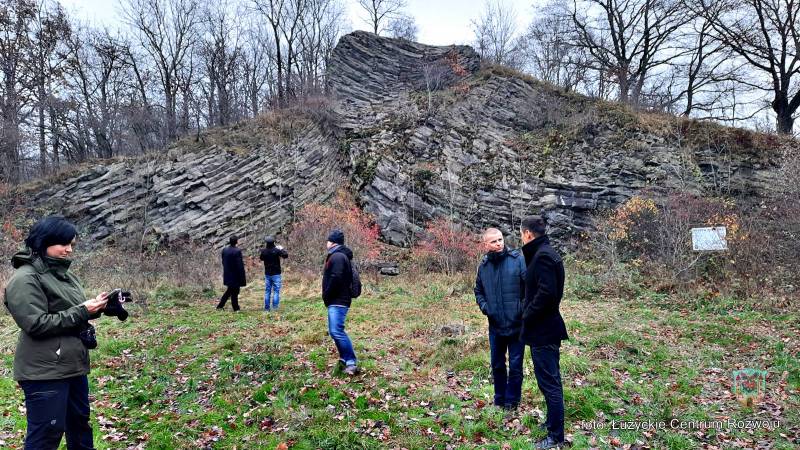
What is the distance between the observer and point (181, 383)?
556 cm

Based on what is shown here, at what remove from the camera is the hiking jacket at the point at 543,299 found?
3604mm

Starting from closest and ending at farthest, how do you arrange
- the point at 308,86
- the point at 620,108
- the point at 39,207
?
1. the point at 39,207
2. the point at 620,108
3. the point at 308,86

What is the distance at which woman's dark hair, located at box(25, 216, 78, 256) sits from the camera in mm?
2875

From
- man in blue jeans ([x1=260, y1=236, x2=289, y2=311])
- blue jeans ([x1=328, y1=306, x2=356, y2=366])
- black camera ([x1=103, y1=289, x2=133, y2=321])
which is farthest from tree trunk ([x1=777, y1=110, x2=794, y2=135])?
black camera ([x1=103, y1=289, x2=133, y2=321])

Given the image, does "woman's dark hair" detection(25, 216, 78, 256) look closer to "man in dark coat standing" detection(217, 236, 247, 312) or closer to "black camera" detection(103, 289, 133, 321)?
"black camera" detection(103, 289, 133, 321)

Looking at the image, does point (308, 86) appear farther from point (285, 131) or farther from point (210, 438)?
point (210, 438)

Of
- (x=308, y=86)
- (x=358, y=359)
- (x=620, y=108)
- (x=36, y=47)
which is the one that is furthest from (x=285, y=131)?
(x=358, y=359)

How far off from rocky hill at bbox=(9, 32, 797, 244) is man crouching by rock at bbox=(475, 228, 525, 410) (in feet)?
44.2

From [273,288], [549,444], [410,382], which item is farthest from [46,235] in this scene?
[273,288]

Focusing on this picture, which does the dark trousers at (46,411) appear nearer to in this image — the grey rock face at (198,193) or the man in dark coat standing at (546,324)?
the man in dark coat standing at (546,324)

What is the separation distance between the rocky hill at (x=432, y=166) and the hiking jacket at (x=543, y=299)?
1417 cm

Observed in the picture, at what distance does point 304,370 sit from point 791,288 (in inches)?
421

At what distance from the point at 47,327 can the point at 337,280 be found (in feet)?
9.82

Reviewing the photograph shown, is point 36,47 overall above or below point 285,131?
above
